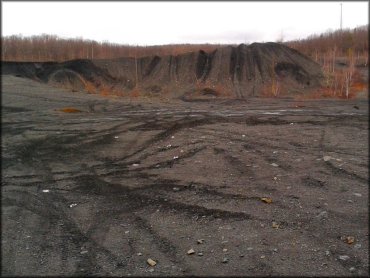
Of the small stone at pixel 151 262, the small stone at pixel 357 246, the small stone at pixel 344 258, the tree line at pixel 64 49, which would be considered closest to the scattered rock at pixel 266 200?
the small stone at pixel 357 246

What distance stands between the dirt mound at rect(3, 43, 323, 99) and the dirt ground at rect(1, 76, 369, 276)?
17.7 meters

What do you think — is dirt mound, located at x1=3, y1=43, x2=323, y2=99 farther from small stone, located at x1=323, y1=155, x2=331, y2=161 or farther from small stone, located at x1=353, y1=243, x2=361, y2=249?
small stone, located at x1=353, y1=243, x2=361, y2=249

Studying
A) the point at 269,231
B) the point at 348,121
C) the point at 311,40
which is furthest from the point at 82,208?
the point at 311,40

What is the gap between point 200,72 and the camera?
32.3 metres

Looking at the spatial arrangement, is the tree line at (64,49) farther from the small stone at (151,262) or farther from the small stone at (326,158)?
the small stone at (151,262)

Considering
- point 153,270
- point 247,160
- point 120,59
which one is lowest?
point 153,270

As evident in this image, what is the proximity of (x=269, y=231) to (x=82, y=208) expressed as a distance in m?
3.11

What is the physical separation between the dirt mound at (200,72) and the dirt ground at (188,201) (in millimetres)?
17740

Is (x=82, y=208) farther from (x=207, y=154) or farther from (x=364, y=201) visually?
(x=364, y=201)

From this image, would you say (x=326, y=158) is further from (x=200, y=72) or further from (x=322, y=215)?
(x=200, y=72)

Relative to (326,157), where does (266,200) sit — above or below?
below

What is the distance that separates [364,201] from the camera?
551cm

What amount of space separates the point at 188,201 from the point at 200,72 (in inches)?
1084

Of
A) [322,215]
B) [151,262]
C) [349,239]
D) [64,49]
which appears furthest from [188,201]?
[64,49]
